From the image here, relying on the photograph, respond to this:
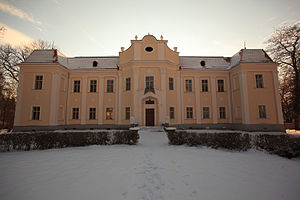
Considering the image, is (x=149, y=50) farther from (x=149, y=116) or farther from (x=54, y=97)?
(x=54, y=97)

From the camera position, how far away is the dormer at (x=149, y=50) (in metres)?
19.3

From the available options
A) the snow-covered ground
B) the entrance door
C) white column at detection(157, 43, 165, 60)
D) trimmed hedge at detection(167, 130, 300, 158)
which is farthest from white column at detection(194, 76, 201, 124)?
the snow-covered ground

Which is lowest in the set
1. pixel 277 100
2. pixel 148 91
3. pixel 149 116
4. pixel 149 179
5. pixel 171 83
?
pixel 149 179

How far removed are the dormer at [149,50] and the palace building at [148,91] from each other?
13cm

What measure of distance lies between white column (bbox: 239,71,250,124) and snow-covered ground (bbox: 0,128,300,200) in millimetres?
13950

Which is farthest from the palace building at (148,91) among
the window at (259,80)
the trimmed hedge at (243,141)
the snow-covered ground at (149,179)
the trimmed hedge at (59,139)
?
the snow-covered ground at (149,179)

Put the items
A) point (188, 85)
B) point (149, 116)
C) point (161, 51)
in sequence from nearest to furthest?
point (149, 116) < point (161, 51) < point (188, 85)

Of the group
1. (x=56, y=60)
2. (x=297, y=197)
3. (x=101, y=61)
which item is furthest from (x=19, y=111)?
(x=297, y=197)

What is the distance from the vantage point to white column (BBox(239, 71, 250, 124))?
17.8 m

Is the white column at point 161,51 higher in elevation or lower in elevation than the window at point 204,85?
higher

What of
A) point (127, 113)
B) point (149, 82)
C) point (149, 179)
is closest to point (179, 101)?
point (149, 82)

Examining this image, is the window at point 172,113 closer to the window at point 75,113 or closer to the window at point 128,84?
the window at point 128,84

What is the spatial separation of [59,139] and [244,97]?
20058 millimetres

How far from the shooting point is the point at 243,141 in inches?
287
